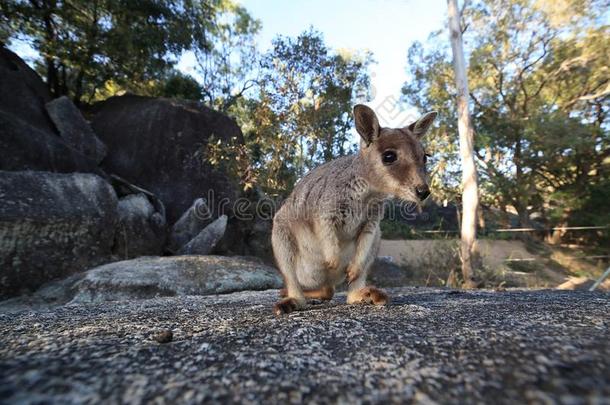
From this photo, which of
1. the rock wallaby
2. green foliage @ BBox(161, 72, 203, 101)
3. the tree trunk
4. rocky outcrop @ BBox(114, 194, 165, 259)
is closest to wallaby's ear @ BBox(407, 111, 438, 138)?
the rock wallaby

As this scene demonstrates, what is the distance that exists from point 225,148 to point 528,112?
19751 millimetres

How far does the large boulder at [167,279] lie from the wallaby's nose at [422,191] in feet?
16.0

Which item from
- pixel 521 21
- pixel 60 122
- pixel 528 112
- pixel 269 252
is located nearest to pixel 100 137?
pixel 60 122

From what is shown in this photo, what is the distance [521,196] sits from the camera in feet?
66.0

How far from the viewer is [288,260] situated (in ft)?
11.6

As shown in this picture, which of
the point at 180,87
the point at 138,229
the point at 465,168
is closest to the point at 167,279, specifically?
the point at 138,229

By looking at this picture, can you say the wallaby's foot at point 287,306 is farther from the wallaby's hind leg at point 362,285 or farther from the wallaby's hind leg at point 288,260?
the wallaby's hind leg at point 362,285

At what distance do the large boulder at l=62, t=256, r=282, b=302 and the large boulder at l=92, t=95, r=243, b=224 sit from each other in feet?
15.3

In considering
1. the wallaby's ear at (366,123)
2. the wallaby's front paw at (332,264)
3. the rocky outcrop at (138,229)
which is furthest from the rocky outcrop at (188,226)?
the wallaby's ear at (366,123)

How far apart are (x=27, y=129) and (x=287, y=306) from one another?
9.01 meters

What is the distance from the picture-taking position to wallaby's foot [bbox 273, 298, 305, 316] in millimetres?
3000

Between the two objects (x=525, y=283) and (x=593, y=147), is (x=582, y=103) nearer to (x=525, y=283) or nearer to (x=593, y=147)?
(x=593, y=147)

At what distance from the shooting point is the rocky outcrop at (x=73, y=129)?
10.4 meters

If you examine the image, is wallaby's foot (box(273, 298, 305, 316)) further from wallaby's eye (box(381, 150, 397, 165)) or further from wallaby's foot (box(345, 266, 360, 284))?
wallaby's eye (box(381, 150, 397, 165))
